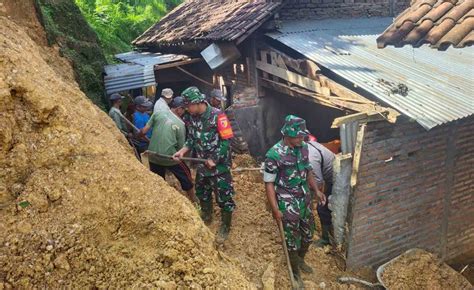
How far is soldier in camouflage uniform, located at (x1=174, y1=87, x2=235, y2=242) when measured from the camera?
472cm

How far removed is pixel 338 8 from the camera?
950 centimetres

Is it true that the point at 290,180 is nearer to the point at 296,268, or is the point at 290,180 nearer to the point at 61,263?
the point at 296,268

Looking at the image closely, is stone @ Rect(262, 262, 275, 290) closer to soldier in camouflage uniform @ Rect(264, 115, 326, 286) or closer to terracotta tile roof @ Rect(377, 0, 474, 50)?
soldier in camouflage uniform @ Rect(264, 115, 326, 286)

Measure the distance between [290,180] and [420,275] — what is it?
2.73 metres

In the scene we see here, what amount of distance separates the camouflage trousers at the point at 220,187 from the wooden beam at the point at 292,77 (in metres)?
2.30

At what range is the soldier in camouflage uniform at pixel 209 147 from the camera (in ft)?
15.5

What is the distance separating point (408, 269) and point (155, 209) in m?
4.42

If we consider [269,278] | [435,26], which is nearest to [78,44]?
[269,278]

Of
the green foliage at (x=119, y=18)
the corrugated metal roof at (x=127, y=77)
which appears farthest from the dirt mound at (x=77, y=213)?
the green foliage at (x=119, y=18)

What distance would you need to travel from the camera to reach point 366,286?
5.07 m

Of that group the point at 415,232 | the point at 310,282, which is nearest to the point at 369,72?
the point at 415,232

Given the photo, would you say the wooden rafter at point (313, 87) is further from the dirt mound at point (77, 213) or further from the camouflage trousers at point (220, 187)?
the dirt mound at point (77, 213)

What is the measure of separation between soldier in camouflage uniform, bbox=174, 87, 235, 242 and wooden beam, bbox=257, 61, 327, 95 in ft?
6.89

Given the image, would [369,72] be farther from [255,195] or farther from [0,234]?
[0,234]
